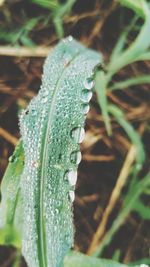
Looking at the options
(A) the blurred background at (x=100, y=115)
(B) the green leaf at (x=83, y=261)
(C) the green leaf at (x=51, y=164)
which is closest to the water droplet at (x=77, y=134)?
(C) the green leaf at (x=51, y=164)

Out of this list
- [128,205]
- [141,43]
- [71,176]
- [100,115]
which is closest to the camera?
[71,176]

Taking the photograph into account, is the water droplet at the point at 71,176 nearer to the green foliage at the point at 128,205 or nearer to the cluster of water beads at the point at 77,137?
the cluster of water beads at the point at 77,137

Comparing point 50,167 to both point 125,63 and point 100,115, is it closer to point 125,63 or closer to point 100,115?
point 125,63

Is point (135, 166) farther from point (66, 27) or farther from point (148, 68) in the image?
point (66, 27)

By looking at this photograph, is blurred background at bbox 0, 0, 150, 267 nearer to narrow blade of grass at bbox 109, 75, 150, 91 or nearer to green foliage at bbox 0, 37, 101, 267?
narrow blade of grass at bbox 109, 75, 150, 91

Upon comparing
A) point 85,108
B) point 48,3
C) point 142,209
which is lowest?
point 142,209

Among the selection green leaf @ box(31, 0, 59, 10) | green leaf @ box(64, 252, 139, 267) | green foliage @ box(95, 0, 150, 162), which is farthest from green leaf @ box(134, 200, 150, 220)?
green leaf @ box(31, 0, 59, 10)

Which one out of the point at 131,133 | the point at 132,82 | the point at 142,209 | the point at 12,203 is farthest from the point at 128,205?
the point at 12,203

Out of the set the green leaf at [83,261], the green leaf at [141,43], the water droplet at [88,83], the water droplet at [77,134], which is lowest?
the green leaf at [83,261]
